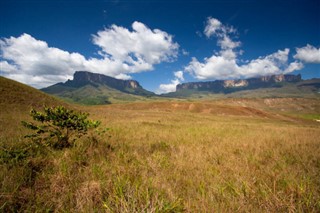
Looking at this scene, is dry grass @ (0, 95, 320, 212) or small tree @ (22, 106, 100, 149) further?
small tree @ (22, 106, 100, 149)

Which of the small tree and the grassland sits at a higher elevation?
the small tree

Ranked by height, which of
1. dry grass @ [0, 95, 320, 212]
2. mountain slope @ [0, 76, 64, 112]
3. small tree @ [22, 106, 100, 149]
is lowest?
dry grass @ [0, 95, 320, 212]

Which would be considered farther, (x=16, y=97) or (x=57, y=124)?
(x=16, y=97)

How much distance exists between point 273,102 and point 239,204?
163 meters

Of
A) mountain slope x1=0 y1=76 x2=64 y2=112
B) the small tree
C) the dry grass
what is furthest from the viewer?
mountain slope x1=0 y1=76 x2=64 y2=112

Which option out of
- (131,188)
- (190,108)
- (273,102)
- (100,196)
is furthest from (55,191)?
(273,102)

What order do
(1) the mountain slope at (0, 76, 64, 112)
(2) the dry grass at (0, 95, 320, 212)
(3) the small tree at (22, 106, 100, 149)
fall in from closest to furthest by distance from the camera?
1. (2) the dry grass at (0, 95, 320, 212)
2. (3) the small tree at (22, 106, 100, 149)
3. (1) the mountain slope at (0, 76, 64, 112)

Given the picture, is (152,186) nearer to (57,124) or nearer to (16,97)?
(57,124)

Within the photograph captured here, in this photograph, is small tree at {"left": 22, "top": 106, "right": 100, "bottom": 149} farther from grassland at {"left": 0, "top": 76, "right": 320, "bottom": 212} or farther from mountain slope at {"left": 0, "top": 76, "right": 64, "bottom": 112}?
mountain slope at {"left": 0, "top": 76, "right": 64, "bottom": 112}

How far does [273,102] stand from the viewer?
437ft

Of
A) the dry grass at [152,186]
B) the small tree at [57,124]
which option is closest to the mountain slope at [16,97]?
the small tree at [57,124]

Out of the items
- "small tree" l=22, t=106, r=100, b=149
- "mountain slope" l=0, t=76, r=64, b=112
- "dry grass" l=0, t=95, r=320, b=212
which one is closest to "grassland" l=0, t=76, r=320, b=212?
"dry grass" l=0, t=95, r=320, b=212

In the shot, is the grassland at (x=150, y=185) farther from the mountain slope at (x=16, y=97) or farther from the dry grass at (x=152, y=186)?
the mountain slope at (x=16, y=97)

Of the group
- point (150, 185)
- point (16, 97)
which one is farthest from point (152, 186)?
point (16, 97)
